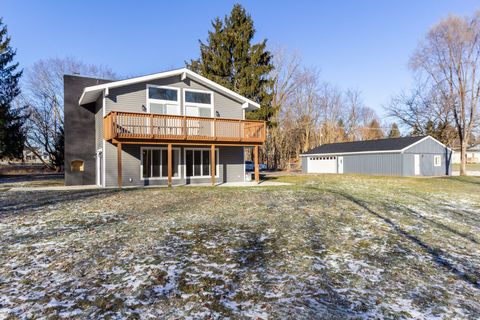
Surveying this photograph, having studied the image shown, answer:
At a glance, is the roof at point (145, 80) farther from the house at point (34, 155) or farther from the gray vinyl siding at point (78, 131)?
the house at point (34, 155)

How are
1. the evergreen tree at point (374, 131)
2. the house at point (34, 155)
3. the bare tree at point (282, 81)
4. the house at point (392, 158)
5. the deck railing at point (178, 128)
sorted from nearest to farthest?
the deck railing at point (178, 128)
the house at point (392, 158)
the bare tree at point (282, 81)
the house at point (34, 155)
the evergreen tree at point (374, 131)

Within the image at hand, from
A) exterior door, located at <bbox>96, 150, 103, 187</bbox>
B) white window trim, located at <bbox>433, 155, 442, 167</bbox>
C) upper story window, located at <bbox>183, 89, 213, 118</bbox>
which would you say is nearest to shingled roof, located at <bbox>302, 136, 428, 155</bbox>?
white window trim, located at <bbox>433, 155, 442, 167</bbox>

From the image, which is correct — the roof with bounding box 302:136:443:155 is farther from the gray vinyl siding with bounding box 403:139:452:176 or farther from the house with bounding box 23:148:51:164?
the house with bounding box 23:148:51:164

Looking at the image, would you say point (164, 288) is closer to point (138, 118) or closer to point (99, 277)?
point (99, 277)

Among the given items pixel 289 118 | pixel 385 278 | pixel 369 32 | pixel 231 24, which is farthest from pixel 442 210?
pixel 289 118

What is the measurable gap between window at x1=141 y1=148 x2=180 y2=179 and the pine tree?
18512 millimetres

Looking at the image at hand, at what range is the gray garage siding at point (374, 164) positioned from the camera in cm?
2533

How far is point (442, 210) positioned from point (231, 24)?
2547 cm

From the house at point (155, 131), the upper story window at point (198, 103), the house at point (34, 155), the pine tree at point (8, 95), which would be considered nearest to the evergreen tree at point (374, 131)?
the house at point (155, 131)

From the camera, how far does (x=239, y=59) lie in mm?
28547

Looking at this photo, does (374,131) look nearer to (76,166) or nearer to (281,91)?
(281,91)

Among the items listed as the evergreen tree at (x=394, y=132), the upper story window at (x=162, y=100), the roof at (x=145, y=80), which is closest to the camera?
the roof at (x=145, y=80)

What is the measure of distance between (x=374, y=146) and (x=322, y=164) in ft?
19.5

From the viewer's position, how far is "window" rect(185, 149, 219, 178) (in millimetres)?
15734
